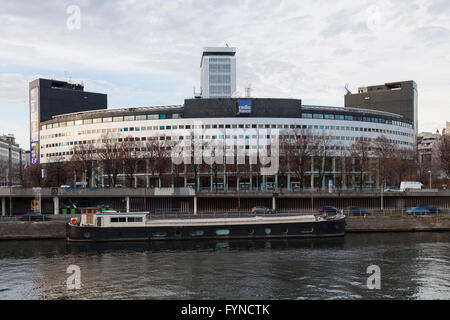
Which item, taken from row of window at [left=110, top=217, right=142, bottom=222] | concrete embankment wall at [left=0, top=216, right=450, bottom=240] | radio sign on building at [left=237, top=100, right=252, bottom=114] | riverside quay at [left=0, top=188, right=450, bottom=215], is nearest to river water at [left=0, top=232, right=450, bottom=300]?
concrete embankment wall at [left=0, top=216, right=450, bottom=240]

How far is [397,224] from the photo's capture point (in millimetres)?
60938

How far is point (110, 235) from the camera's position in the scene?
5381 cm

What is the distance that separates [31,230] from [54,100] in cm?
12140

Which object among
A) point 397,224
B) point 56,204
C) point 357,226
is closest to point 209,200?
point 56,204

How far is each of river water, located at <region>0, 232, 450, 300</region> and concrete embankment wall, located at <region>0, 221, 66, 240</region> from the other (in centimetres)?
193

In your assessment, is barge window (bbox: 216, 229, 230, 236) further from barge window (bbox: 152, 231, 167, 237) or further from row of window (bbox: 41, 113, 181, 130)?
row of window (bbox: 41, 113, 181, 130)

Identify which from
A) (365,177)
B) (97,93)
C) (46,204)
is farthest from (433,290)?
(97,93)

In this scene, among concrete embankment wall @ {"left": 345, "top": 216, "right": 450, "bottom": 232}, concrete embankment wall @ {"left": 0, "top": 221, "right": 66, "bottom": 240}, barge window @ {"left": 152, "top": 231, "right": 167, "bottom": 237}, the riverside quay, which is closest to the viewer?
barge window @ {"left": 152, "top": 231, "right": 167, "bottom": 237}

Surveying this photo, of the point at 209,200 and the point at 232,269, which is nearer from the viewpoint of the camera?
the point at 232,269

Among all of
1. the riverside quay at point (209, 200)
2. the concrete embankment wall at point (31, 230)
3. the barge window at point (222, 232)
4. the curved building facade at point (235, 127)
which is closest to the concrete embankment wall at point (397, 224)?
the riverside quay at point (209, 200)

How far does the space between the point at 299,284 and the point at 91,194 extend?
155 feet

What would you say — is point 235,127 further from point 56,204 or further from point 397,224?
point 397,224

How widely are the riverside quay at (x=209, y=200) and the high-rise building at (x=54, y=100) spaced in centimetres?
8487

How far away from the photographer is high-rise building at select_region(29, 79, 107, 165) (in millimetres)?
160875
